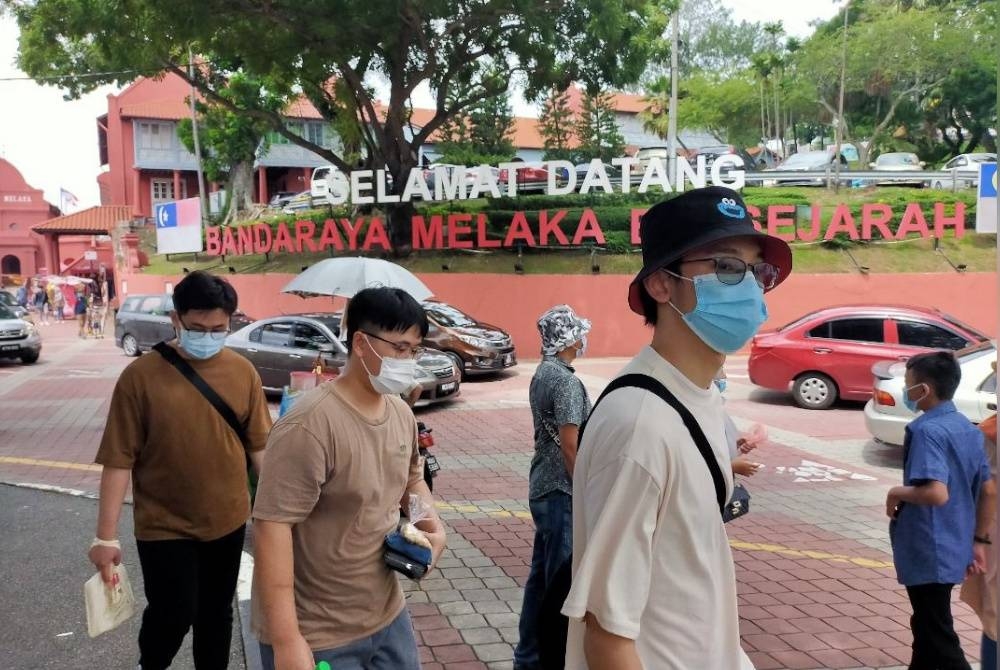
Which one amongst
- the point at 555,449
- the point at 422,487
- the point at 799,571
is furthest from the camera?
the point at 799,571

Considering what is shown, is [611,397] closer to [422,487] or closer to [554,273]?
[422,487]

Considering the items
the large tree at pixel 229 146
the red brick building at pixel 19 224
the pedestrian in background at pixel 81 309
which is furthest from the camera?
the red brick building at pixel 19 224

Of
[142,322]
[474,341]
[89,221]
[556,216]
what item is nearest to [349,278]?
[474,341]

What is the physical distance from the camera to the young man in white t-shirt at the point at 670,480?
156 centimetres

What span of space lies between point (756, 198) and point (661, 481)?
2414 centimetres

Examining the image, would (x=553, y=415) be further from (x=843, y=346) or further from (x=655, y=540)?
(x=843, y=346)

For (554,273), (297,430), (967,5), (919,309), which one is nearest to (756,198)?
(554,273)

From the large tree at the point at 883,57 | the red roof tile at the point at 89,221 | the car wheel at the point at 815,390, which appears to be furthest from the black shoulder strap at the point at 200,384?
the red roof tile at the point at 89,221

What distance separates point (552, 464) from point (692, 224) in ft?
7.83

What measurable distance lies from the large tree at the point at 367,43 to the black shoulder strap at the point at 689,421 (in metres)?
16.4

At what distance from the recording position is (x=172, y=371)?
332cm

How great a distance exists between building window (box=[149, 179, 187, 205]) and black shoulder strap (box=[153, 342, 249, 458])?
47.0 m

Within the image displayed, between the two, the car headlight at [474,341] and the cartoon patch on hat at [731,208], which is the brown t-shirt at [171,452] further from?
the car headlight at [474,341]

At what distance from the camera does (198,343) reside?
134 inches
